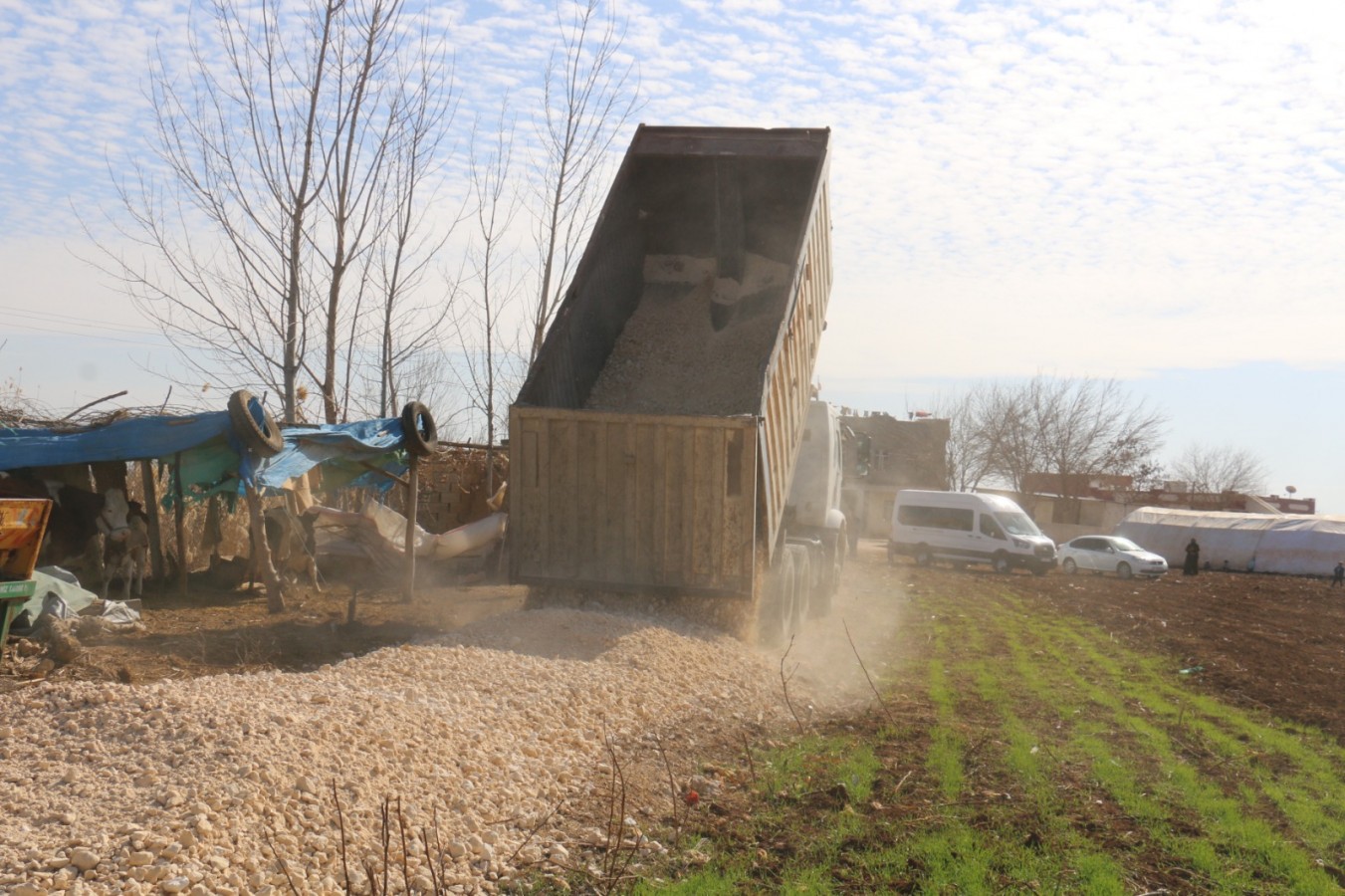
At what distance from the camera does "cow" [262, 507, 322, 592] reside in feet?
47.0

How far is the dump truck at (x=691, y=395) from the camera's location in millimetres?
9883

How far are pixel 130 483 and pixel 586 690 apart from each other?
10.7 metres

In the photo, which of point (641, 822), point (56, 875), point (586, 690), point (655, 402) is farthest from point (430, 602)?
point (56, 875)

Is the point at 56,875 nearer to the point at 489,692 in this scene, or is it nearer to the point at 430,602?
the point at 489,692

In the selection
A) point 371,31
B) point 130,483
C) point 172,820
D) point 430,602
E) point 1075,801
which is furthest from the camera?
point 371,31

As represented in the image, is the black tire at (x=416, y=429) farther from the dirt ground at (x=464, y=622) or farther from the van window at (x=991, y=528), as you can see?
the van window at (x=991, y=528)

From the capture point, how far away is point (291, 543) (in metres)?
14.5

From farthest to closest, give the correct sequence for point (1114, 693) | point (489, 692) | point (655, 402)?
point (655, 402) → point (1114, 693) → point (489, 692)

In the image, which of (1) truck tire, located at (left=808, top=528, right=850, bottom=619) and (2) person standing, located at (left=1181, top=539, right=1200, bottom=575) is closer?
(1) truck tire, located at (left=808, top=528, right=850, bottom=619)

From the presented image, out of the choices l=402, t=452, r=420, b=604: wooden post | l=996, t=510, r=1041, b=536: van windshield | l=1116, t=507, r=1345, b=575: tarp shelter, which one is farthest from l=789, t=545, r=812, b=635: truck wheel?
l=1116, t=507, r=1345, b=575: tarp shelter

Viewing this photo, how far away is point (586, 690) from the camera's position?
25.1 ft

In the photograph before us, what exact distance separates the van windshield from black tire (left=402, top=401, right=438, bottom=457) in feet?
65.8

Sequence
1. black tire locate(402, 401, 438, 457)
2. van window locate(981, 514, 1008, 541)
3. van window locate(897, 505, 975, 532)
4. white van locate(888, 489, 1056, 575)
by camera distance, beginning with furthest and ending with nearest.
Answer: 1. van window locate(897, 505, 975, 532)
2. van window locate(981, 514, 1008, 541)
3. white van locate(888, 489, 1056, 575)
4. black tire locate(402, 401, 438, 457)

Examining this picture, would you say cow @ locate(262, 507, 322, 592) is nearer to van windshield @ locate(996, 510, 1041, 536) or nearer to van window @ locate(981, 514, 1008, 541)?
van window @ locate(981, 514, 1008, 541)
